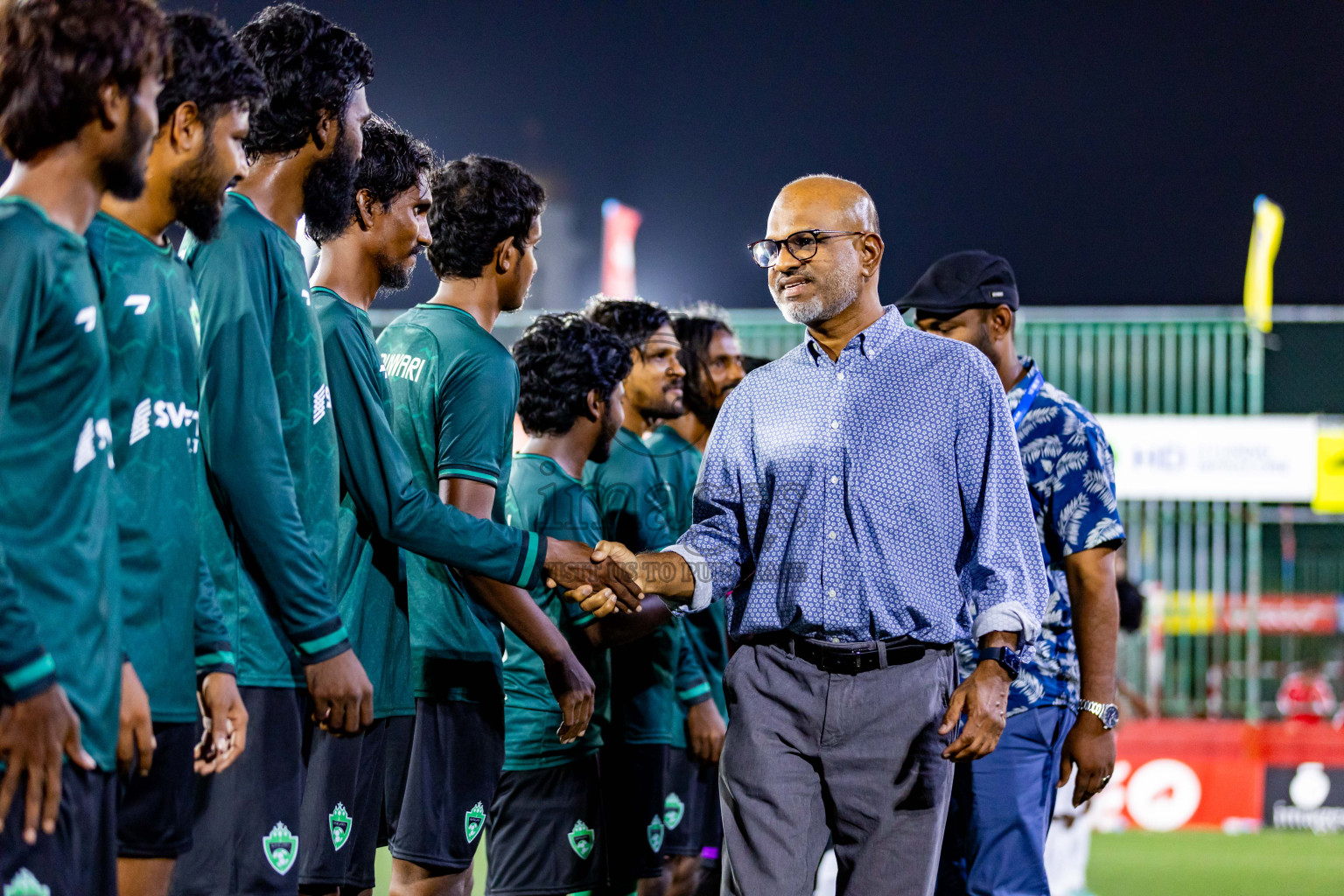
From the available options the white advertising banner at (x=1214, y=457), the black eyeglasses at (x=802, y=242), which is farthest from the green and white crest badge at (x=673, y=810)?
the white advertising banner at (x=1214, y=457)

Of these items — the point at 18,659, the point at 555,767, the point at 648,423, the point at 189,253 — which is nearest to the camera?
the point at 18,659

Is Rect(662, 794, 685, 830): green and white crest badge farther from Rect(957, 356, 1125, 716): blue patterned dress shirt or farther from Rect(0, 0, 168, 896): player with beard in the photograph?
Rect(0, 0, 168, 896): player with beard

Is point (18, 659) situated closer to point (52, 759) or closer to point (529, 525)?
point (52, 759)

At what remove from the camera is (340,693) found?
2697 mm

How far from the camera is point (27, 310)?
1.93 metres

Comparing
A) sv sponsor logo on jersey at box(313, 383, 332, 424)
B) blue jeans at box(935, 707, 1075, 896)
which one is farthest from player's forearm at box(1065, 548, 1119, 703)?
sv sponsor logo on jersey at box(313, 383, 332, 424)

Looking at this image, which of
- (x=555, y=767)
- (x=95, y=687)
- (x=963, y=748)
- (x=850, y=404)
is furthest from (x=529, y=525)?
(x=95, y=687)

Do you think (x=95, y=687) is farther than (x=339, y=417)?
No

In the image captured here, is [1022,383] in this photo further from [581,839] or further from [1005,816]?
[581,839]

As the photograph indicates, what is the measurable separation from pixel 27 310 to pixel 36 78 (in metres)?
0.37

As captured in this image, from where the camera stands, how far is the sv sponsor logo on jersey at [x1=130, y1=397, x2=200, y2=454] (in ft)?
7.53

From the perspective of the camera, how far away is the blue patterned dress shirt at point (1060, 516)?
13.6 feet

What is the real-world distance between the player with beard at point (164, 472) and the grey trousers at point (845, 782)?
1.35 meters

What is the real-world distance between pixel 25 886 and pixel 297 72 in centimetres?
176
